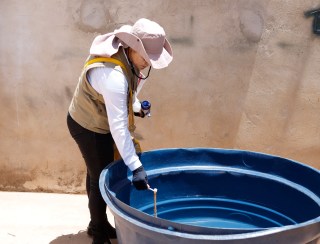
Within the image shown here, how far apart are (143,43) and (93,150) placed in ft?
2.15

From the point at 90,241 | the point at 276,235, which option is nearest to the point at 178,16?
the point at 90,241

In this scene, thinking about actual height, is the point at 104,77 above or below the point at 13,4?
below

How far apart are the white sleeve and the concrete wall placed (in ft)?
3.65

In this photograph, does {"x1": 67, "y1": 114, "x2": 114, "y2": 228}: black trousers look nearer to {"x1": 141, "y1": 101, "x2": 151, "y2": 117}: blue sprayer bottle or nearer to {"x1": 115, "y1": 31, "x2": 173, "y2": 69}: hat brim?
{"x1": 141, "y1": 101, "x2": 151, "y2": 117}: blue sprayer bottle

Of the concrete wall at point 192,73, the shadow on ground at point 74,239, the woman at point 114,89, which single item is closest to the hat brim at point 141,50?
the woman at point 114,89

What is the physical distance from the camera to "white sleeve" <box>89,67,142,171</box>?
2.20m

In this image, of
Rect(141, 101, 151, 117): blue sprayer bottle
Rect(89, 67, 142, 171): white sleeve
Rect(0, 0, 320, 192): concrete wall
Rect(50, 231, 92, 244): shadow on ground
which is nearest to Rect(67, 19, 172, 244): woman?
Rect(89, 67, 142, 171): white sleeve

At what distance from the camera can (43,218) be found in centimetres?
332

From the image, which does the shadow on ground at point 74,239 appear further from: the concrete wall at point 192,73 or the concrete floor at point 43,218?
the concrete wall at point 192,73

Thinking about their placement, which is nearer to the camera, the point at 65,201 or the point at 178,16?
the point at 178,16

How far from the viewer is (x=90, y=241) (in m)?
3.03

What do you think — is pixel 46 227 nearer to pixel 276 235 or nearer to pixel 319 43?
pixel 276 235

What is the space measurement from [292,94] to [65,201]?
5.77 feet

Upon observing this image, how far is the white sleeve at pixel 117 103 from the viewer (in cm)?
220
